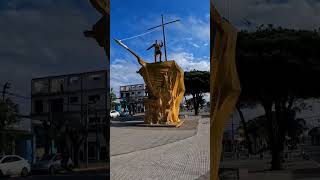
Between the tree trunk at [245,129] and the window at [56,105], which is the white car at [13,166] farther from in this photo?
the tree trunk at [245,129]

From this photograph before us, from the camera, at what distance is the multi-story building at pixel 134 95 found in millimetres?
4105

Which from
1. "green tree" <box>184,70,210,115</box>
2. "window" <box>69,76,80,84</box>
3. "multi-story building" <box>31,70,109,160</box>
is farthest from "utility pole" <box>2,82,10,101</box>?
"green tree" <box>184,70,210,115</box>

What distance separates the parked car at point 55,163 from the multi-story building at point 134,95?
0.70 m

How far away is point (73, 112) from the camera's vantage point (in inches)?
148

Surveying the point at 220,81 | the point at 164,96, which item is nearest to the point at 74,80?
the point at 164,96

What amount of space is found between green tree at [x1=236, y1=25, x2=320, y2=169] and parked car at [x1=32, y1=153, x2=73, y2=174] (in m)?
1.51

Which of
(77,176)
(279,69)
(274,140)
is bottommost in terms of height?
(77,176)

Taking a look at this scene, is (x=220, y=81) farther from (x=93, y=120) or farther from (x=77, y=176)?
(x=77, y=176)

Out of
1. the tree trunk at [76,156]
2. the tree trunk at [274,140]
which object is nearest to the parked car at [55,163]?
the tree trunk at [76,156]

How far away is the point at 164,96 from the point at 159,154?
54 centimetres

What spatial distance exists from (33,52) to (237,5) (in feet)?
5.48

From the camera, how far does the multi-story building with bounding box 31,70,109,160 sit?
3598 millimetres

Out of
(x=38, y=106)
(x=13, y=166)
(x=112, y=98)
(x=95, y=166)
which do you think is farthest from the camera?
(x=112, y=98)

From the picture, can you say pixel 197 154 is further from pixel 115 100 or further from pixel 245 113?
pixel 115 100
